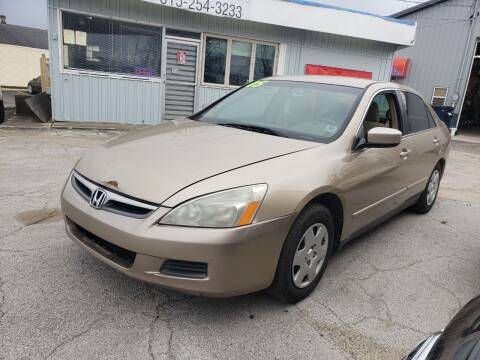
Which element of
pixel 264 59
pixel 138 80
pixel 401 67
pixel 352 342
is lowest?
pixel 352 342

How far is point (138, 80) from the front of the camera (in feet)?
32.8

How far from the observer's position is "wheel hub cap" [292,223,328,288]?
269 centimetres

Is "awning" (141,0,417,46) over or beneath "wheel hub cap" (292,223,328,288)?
over

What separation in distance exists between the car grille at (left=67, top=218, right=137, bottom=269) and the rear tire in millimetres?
3754

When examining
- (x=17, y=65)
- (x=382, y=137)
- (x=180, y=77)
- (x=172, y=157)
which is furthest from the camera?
(x=17, y=65)

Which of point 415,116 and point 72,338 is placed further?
point 415,116

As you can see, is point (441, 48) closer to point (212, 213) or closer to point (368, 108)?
point (368, 108)

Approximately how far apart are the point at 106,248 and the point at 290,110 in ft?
6.28

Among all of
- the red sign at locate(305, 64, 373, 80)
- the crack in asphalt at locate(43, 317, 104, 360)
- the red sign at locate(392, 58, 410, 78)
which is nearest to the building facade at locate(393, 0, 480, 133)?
the red sign at locate(392, 58, 410, 78)

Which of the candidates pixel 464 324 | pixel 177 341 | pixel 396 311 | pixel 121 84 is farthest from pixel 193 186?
pixel 121 84

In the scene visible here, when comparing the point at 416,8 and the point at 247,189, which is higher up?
the point at 416,8

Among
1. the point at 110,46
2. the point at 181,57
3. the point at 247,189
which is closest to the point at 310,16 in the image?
the point at 181,57

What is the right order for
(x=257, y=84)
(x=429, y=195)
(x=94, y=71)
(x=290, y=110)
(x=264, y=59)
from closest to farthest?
(x=290, y=110) → (x=257, y=84) → (x=429, y=195) → (x=94, y=71) → (x=264, y=59)

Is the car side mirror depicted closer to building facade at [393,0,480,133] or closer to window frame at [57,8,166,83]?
window frame at [57,8,166,83]
